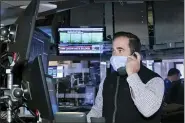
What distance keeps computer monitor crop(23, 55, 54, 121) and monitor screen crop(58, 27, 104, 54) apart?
12.7 ft

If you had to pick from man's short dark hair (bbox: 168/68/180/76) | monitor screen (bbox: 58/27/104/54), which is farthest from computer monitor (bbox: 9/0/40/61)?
monitor screen (bbox: 58/27/104/54)

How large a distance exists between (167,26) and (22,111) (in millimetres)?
4384

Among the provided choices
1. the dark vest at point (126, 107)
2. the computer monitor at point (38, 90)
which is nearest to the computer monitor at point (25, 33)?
the computer monitor at point (38, 90)

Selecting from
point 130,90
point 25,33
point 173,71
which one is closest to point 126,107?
point 130,90

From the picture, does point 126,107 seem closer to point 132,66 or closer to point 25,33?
point 132,66

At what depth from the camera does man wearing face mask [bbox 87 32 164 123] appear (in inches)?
74.9

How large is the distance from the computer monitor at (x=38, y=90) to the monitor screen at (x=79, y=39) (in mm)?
3860

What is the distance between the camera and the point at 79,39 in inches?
220

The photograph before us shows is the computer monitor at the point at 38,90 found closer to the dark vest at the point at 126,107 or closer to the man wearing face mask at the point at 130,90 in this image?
the man wearing face mask at the point at 130,90

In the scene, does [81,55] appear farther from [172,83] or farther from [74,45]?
[172,83]

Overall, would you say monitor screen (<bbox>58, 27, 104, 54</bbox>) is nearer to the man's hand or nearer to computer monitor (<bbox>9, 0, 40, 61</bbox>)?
the man's hand

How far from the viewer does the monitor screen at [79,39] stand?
5516mm

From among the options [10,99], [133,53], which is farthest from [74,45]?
[10,99]

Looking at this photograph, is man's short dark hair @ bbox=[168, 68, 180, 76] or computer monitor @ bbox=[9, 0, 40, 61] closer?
computer monitor @ bbox=[9, 0, 40, 61]
